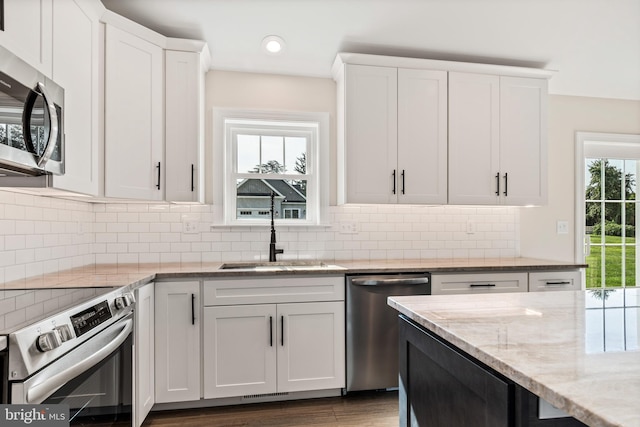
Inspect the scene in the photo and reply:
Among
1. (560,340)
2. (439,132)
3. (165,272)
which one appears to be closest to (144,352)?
(165,272)

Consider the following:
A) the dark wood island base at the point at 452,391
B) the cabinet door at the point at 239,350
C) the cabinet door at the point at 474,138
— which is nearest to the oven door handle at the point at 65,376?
the cabinet door at the point at 239,350

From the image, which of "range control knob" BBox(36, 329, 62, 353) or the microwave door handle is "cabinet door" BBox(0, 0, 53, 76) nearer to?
the microwave door handle

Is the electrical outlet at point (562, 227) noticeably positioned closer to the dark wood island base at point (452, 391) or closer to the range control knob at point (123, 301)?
the dark wood island base at point (452, 391)

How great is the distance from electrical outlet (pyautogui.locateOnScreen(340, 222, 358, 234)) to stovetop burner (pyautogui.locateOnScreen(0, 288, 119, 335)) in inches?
70.7

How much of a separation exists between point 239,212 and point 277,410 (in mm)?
1467

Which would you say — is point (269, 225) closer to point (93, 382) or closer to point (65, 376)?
point (93, 382)

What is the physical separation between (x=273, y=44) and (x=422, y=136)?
127 cm

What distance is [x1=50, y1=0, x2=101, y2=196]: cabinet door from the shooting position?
5.57ft

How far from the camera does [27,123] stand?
1.34 meters

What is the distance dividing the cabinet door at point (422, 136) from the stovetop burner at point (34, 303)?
206cm

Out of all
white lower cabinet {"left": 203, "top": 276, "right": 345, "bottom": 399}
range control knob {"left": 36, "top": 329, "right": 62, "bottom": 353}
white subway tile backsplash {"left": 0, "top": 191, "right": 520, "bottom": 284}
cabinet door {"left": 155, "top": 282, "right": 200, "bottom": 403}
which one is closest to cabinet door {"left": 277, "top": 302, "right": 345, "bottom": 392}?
white lower cabinet {"left": 203, "top": 276, "right": 345, "bottom": 399}

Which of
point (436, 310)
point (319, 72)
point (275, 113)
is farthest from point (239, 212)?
point (436, 310)

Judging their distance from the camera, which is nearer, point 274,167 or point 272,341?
point 272,341

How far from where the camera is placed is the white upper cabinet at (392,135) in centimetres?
265
